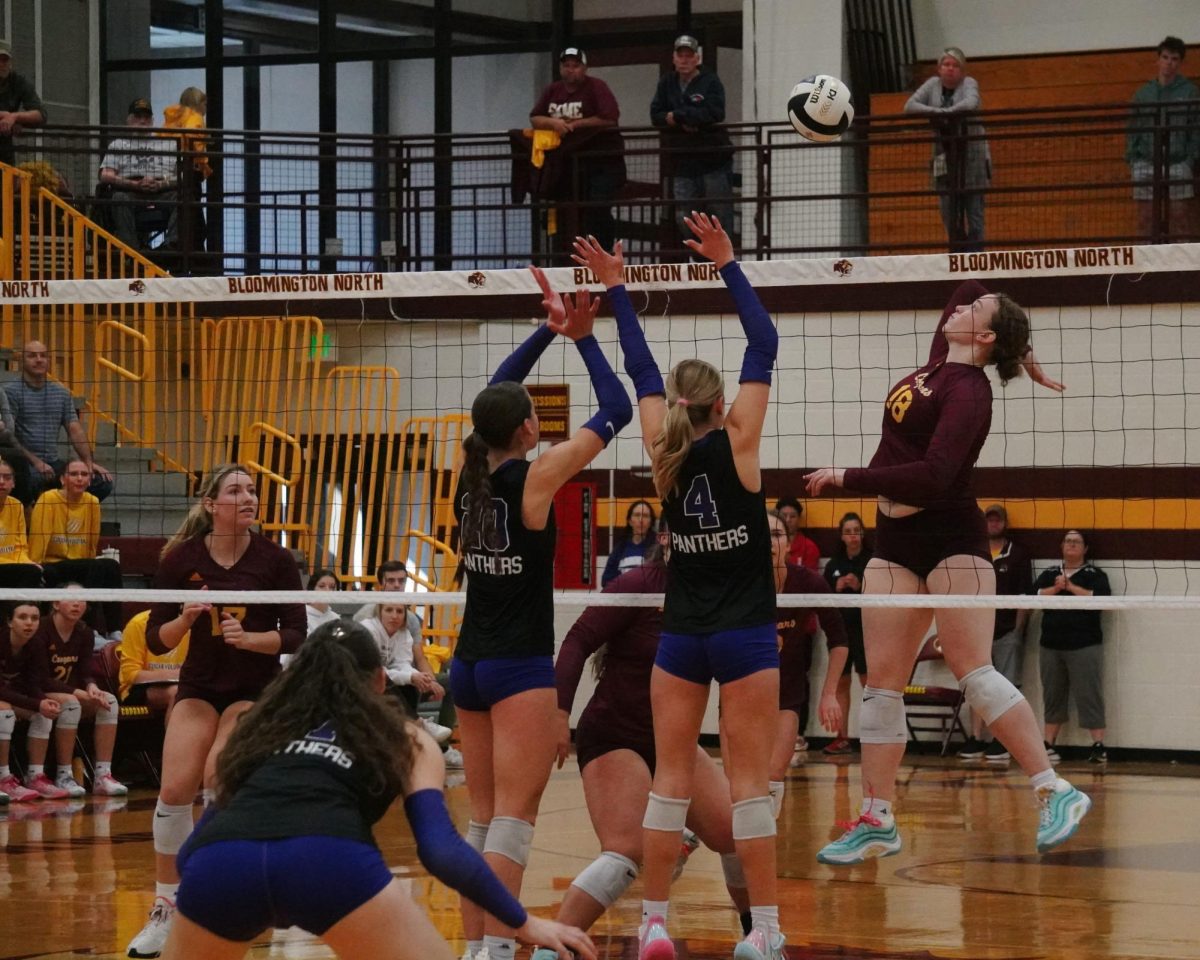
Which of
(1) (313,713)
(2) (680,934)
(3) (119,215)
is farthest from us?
(3) (119,215)

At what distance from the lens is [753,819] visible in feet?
18.7

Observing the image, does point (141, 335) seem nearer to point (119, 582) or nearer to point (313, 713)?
point (119, 582)

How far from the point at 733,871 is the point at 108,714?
6.22 meters

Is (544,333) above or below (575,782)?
above

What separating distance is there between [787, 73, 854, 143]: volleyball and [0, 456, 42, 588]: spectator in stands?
5.78 meters

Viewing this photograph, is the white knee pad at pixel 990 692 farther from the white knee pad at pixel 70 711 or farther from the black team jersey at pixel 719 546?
the white knee pad at pixel 70 711

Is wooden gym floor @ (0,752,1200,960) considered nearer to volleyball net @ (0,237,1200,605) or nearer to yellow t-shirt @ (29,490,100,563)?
yellow t-shirt @ (29,490,100,563)

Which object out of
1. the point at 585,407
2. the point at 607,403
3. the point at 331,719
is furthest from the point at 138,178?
the point at 331,719

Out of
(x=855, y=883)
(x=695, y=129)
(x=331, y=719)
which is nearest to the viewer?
(x=331, y=719)

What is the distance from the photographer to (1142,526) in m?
13.9

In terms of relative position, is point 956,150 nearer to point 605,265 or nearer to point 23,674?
point 23,674

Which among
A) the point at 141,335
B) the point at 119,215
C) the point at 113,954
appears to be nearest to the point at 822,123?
the point at 113,954

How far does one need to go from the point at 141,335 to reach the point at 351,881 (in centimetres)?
1064

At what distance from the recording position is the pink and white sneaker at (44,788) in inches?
439
